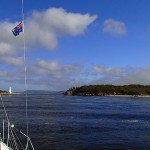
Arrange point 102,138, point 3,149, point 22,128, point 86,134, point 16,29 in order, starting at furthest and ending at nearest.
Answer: point 22,128 → point 86,134 → point 102,138 → point 16,29 → point 3,149

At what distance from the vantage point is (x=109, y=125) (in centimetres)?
6003

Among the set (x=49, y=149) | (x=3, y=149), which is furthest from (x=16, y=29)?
(x=49, y=149)

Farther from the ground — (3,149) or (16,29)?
(16,29)

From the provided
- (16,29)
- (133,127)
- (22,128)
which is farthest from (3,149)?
(133,127)

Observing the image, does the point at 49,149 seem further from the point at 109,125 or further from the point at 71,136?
the point at 109,125

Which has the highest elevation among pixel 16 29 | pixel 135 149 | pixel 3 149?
pixel 16 29

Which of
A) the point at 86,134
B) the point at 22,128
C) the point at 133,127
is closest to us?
the point at 86,134

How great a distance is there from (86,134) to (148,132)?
9682 millimetres

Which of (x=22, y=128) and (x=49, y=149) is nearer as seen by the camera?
(x=49, y=149)

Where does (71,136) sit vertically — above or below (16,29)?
below

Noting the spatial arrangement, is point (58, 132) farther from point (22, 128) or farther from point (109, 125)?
point (109, 125)

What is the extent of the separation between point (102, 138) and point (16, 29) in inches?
889

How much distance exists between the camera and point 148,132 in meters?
51.8

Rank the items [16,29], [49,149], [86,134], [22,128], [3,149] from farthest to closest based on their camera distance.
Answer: [22,128] → [86,134] → [49,149] → [16,29] → [3,149]
